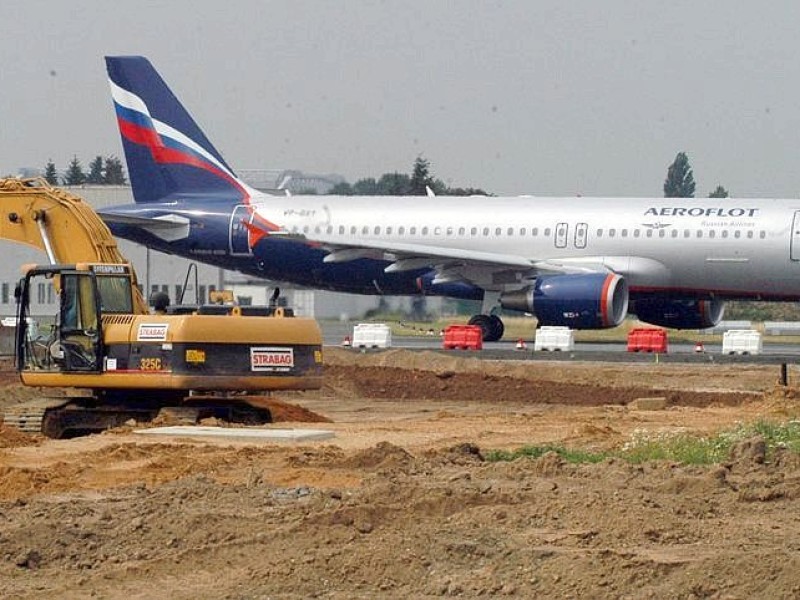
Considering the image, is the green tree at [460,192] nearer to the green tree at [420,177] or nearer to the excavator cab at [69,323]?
the green tree at [420,177]

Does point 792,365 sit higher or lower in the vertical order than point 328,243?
lower

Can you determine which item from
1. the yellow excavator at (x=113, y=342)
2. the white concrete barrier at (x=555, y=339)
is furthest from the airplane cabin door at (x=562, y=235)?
the yellow excavator at (x=113, y=342)

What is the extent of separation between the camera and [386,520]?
1183 centimetres

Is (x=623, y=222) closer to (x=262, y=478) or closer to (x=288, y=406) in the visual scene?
(x=288, y=406)

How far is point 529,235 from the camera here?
3941cm

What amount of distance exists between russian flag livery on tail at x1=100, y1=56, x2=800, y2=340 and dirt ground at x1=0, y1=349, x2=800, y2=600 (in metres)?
17.4

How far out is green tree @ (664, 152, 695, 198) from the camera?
106688mm

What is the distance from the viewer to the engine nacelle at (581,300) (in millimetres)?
36125

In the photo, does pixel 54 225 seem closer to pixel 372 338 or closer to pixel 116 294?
pixel 116 294

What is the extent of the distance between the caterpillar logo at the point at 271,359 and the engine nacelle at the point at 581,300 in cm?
1758

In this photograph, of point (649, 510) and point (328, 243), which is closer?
point (649, 510)

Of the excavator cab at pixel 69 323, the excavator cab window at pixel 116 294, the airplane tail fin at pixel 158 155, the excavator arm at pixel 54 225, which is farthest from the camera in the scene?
the airplane tail fin at pixel 158 155

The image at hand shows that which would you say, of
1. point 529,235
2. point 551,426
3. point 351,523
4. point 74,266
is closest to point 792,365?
point 529,235

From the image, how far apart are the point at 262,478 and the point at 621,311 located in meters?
23.0
